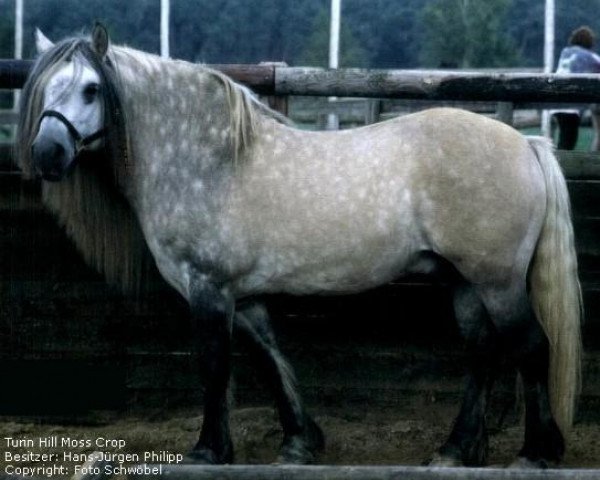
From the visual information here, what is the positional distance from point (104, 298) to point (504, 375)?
185cm

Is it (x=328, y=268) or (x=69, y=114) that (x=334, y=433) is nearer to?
(x=328, y=268)

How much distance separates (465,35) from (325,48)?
7.05 ft

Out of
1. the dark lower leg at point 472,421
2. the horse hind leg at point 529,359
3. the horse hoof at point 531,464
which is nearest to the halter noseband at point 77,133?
the horse hind leg at point 529,359

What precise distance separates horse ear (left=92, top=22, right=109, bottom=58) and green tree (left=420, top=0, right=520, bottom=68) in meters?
13.3

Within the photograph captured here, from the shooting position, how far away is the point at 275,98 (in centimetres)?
528

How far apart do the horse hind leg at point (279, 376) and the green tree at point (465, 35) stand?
13.0 meters

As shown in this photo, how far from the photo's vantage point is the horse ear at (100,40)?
429cm

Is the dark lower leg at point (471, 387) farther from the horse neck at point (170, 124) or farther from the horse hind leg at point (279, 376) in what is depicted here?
the horse neck at point (170, 124)

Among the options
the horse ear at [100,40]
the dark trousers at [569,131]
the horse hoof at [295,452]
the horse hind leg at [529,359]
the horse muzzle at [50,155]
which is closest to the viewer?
the horse muzzle at [50,155]

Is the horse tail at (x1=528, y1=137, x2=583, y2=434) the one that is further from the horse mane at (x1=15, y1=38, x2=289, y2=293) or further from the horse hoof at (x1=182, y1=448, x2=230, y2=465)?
the horse hoof at (x1=182, y1=448, x2=230, y2=465)

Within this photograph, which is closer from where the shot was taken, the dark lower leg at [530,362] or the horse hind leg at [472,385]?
the dark lower leg at [530,362]

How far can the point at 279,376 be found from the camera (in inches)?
185

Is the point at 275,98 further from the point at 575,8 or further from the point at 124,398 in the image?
the point at 575,8

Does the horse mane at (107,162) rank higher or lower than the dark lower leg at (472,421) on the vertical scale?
higher
